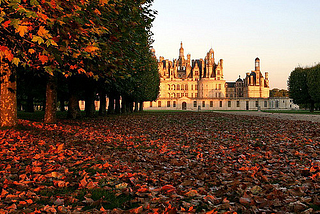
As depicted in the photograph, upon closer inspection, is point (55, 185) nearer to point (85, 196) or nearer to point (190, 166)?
point (85, 196)

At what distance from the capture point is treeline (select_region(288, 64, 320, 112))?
5691cm

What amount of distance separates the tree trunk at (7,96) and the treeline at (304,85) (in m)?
60.0

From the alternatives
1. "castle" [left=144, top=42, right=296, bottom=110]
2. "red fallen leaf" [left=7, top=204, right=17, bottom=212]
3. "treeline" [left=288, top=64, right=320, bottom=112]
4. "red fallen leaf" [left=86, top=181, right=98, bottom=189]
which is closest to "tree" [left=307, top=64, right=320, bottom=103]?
"treeline" [left=288, top=64, right=320, bottom=112]

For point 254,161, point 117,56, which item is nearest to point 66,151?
point 117,56

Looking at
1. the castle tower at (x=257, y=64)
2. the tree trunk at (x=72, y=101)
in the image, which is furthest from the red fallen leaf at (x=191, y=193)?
the castle tower at (x=257, y=64)

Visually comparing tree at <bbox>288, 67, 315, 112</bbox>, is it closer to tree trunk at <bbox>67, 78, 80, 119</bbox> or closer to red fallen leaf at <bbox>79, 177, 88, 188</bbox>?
tree trunk at <bbox>67, 78, 80, 119</bbox>

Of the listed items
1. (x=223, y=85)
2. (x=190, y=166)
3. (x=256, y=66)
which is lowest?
(x=190, y=166)

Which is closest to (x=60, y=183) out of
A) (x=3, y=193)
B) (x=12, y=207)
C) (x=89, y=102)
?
(x=3, y=193)

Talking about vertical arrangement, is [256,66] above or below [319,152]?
above

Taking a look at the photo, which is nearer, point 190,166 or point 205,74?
point 190,166

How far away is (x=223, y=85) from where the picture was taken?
12112 centimetres

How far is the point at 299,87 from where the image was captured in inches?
2569

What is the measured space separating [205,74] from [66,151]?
11942 cm

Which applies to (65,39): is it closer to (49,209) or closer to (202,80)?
(49,209)
